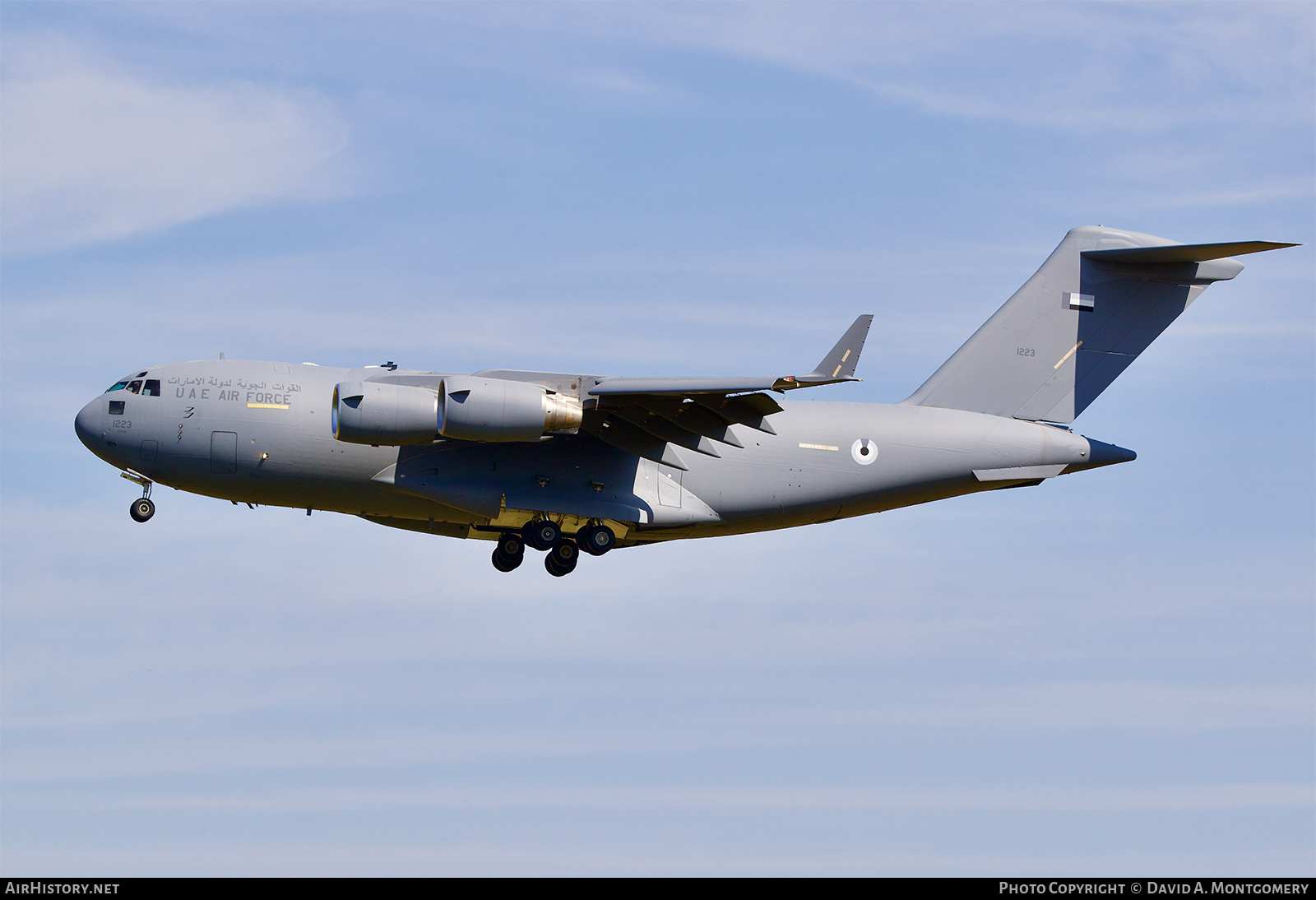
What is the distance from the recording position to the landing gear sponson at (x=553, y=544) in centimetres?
1616

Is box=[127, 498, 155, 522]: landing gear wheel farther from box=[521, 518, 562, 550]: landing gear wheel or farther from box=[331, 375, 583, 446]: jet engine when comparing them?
box=[521, 518, 562, 550]: landing gear wheel

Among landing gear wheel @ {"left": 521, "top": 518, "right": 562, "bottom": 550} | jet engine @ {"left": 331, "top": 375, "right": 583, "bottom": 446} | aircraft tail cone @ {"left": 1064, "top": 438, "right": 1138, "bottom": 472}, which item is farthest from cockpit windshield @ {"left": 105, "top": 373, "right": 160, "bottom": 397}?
aircraft tail cone @ {"left": 1064, "top": 438, "right": 1138, "bottom": 472}

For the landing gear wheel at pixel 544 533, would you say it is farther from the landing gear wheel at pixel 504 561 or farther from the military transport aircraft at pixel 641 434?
the landing gear wheel at pixel 504 561

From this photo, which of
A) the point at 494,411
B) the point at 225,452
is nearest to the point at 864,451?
the point at 494,411

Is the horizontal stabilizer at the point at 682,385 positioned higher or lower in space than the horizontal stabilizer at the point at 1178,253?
lower

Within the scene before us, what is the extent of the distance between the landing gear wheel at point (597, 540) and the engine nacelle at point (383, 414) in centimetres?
234

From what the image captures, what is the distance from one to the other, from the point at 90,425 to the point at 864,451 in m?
8.39

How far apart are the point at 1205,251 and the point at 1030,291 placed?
6.85 ft

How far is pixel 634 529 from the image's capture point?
644 inches

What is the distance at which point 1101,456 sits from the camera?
17031 mm

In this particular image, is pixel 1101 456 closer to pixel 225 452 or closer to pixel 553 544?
pixel 553 544

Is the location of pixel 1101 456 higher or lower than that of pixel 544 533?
higher

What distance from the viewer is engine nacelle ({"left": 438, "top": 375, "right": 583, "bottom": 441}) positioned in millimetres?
14477

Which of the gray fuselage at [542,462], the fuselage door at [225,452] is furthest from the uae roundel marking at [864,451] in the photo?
the fuselage door at [225,452]
